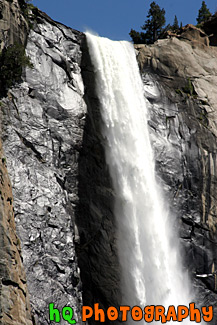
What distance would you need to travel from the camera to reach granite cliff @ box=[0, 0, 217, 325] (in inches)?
640

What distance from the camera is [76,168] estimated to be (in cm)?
2041

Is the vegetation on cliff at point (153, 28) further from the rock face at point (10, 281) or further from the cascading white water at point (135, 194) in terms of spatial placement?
the rock face at point (10, 281)

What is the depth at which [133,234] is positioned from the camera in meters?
20.0

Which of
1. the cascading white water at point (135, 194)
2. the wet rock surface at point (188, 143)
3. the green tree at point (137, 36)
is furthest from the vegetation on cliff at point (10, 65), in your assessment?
the green tree at point (137, 36)

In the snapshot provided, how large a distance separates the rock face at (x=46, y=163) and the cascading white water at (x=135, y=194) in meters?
1.91

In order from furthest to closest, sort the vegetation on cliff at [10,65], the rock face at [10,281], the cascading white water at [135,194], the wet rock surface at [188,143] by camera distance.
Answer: the wet rock surface at [188,143] → the cascading white water at [135,194] → the vegetation on cliff at [10,65] → the rock face at [10,281]

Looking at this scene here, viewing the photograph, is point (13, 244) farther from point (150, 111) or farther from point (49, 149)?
point (150, 111)

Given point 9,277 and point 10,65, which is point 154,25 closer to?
point 10,65

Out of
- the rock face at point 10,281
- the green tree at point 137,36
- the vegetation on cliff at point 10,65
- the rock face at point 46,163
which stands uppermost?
the green tree at point 137,36

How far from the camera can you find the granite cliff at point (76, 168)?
1625 centimetres

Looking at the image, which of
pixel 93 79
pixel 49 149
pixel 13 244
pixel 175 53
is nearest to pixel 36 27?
pixel 93 79

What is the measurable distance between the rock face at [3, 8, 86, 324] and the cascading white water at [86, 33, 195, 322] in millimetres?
1906

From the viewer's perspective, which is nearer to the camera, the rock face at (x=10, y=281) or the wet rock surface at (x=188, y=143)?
the rock face at (x=10, y=281)

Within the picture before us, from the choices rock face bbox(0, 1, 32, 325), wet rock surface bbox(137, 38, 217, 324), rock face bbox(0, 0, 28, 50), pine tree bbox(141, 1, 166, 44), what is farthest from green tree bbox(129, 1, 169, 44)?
rock face bbox(0, 1, 32, 325)
